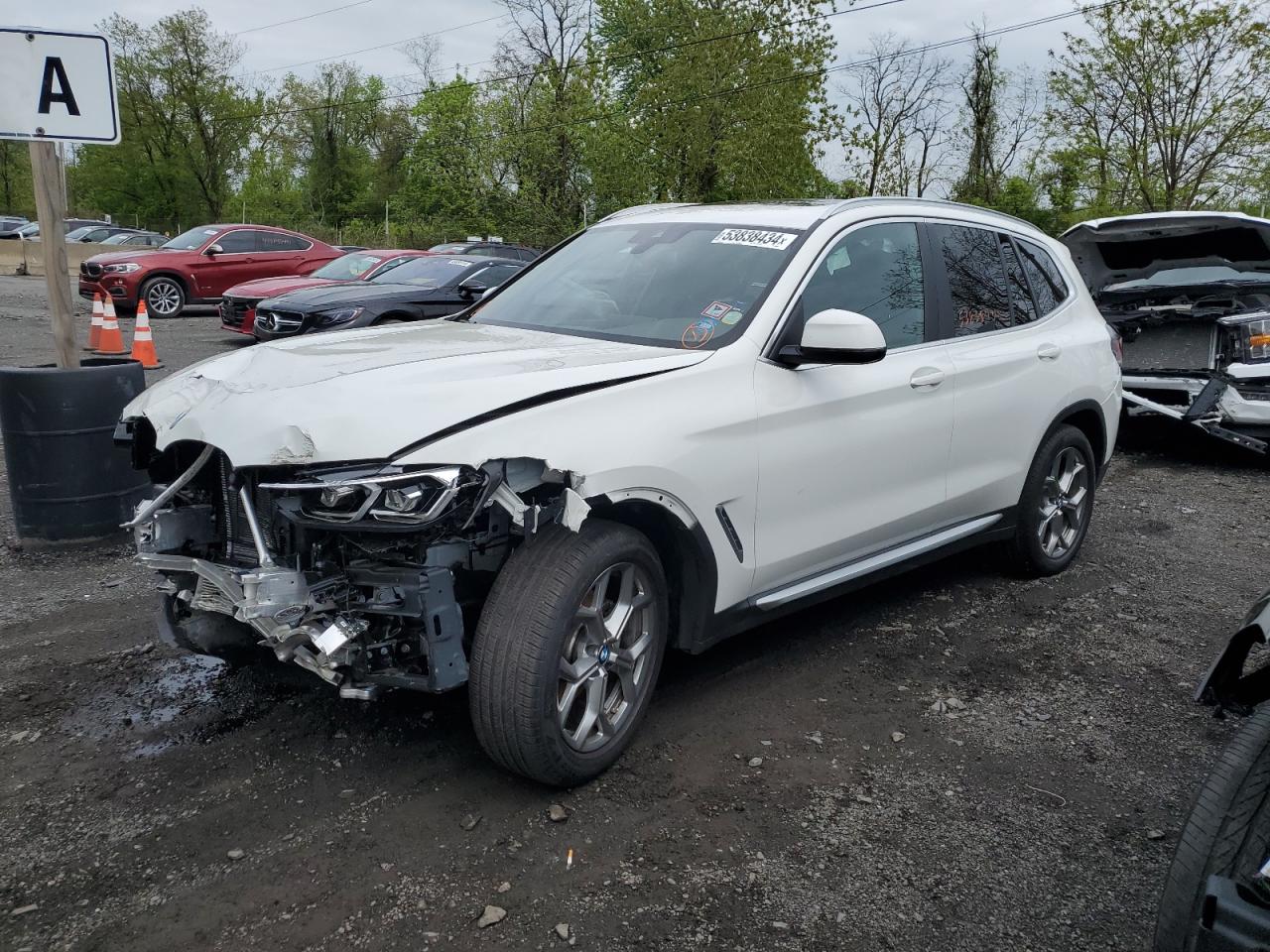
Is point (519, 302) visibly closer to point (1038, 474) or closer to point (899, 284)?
point (899, 284)

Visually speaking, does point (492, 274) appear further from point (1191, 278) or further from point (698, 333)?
point (698, 333)

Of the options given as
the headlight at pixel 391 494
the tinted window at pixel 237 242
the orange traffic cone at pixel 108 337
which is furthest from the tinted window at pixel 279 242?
the headlight at pixel 391 494

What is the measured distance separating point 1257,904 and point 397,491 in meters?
2.05

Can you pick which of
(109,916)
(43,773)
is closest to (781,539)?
(109,916)

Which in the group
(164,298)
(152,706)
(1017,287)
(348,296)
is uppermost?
(164,298)

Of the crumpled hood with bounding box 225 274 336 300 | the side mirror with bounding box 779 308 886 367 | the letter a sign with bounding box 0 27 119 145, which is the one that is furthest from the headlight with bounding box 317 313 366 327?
the side mirror with bounding box 779 308 886 367

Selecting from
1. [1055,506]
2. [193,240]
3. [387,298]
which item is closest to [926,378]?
[1055,506]

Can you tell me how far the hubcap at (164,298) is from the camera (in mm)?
17875

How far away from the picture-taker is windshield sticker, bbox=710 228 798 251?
3918mm

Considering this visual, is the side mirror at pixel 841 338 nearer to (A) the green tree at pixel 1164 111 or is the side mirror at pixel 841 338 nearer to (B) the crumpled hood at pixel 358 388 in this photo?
(B) the crumpled hood at pixel 358 388

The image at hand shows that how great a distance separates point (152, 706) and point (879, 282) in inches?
128

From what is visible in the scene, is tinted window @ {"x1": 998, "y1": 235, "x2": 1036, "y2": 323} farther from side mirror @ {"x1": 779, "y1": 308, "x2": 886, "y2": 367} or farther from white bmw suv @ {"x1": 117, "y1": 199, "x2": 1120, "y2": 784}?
side mirror @ {"x1": 779, "y1": 308, "x2": 886, "y2": 367}

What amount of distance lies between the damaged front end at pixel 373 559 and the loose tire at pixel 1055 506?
2.95m

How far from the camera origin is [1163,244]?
7.99 metres
